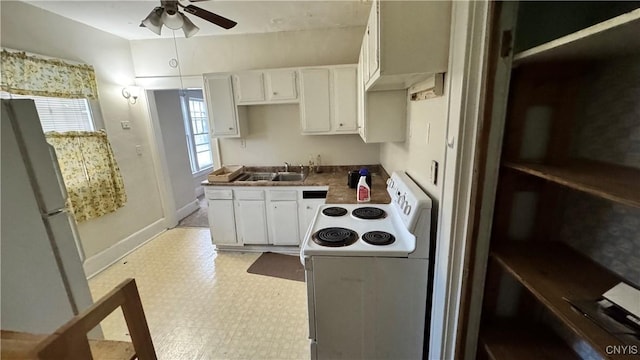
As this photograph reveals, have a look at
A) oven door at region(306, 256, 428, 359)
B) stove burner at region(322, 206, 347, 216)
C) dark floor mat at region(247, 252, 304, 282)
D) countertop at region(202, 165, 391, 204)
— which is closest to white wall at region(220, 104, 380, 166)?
countertop at region(202, 165, 391, 204)

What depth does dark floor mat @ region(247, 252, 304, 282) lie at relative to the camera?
110 inches

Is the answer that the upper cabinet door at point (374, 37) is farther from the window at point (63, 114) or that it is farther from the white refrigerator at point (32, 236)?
the window at point (63, 114)

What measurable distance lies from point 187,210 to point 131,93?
6.72ft

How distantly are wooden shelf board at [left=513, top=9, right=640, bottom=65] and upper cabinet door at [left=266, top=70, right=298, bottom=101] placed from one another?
8.43 ft

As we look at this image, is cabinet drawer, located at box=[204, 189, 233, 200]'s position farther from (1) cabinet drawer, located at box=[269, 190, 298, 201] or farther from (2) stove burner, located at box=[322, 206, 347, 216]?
(2) stove burner, located at box=[322, 206, 347, 216]

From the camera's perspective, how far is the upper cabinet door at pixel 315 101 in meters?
3.08

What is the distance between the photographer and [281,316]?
2180 millimetres

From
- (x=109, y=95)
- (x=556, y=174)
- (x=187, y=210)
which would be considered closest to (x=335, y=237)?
(x=556, y=174)

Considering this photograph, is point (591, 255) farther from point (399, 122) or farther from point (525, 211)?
point (399, 122)

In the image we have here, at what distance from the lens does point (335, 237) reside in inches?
61.2

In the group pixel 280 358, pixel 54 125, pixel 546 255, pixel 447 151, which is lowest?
pixel 280 358

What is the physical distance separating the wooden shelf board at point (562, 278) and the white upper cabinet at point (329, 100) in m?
2.35

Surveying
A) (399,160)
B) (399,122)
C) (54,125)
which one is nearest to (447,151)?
(399,122)

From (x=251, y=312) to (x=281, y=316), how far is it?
0.28m
